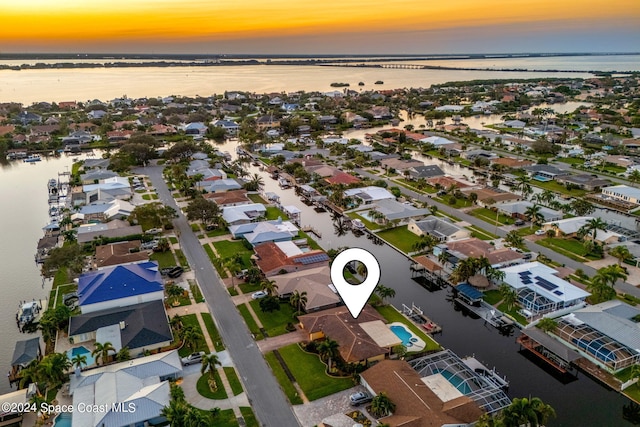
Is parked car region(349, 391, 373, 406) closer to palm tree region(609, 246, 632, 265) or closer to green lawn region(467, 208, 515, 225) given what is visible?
palm tree region(609, 246, 632, 265)

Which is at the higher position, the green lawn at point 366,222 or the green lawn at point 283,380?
the green lawn at point 366,222

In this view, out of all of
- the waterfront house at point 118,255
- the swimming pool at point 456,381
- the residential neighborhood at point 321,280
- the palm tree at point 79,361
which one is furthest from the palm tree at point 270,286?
the swimming pool at point 456,381

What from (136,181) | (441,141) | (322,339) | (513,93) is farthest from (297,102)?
(322,339)

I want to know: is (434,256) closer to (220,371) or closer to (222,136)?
(220,371)

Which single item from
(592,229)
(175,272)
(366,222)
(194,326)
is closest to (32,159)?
(175,272)

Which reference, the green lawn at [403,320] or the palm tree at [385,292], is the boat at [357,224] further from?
the green lawn at [403,320]

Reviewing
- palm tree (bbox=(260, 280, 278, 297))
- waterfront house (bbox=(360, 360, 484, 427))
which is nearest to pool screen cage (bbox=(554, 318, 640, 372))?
waterfront house (bbox=(360, 360, 484, 427))

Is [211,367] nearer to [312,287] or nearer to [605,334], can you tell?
[312,287]
